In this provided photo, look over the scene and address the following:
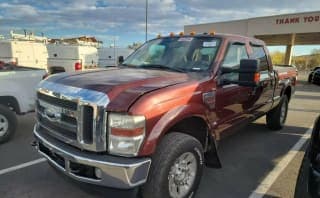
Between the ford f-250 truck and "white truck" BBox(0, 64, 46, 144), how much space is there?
7.14ft

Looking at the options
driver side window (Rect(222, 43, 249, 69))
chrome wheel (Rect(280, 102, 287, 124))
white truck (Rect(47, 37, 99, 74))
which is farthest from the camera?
white truck (Rect(47, 37, 99, 74))

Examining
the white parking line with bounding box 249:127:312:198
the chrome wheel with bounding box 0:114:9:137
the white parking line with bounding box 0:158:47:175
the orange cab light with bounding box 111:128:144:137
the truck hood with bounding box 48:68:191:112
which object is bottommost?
the white parking line with bounding box 249:127:312:198

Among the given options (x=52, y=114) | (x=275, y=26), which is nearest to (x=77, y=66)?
(x=52, y=114)

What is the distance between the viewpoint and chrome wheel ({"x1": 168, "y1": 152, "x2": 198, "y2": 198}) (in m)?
2.92

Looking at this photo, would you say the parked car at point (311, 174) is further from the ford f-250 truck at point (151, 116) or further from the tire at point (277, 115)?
the tire at point (277, 115)

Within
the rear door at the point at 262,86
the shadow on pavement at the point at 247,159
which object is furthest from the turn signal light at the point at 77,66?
the rear door at the point at 262,86

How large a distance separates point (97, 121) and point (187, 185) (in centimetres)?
132

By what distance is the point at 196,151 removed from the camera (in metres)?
3.10

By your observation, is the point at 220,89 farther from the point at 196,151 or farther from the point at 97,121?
the point at 97,121

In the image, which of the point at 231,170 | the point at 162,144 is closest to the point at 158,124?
the point at 162,144

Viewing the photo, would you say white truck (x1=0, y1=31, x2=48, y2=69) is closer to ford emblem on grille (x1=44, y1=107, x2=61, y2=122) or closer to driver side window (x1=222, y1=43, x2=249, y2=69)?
ford emblem on grille (x1=44, y1=107, x2=61, y2=122)

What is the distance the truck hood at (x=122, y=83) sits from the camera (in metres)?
2.49

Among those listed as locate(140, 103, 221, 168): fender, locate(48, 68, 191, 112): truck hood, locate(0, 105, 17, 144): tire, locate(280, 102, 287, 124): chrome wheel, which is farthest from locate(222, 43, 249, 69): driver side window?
locate(0, 105, 17, 144): tire

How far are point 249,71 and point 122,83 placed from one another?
1.43m
